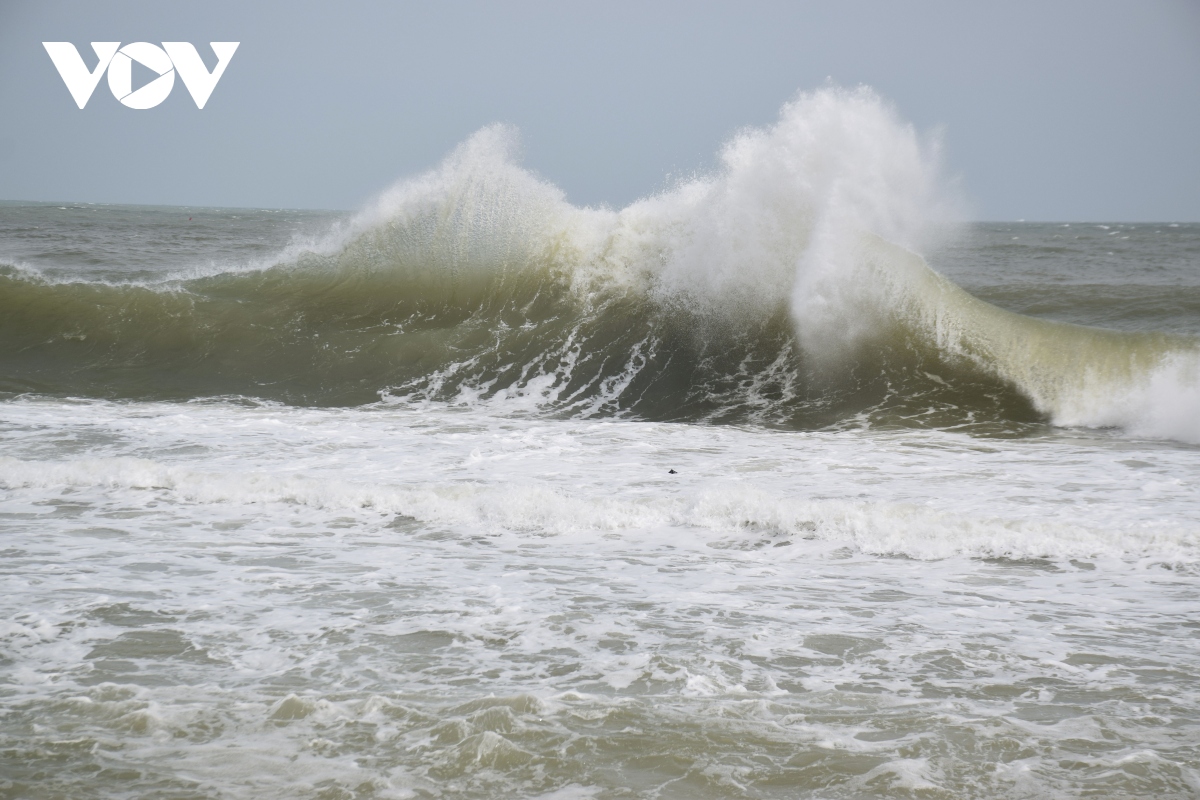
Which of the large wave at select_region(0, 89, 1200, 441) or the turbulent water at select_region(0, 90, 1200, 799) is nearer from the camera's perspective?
the turbulent water at select_region(0, 90, 1200, 799)

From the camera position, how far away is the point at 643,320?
11688mm

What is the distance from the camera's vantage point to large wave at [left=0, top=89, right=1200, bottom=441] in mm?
9594

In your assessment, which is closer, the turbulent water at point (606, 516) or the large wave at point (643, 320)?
the turbulent water at point (606, 516)

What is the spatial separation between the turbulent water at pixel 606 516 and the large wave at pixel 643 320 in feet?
0.20

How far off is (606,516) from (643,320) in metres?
6.28

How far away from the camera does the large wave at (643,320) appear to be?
9.59 m

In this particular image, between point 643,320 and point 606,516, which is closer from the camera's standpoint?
point 606,516

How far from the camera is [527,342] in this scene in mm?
11633

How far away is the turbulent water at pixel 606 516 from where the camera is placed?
2895 mm

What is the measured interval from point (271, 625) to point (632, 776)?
187 cm

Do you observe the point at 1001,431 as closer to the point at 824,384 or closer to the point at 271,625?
the point at 824,384

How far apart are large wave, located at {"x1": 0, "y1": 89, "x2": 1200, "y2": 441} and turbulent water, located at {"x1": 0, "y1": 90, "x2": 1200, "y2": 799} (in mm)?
60

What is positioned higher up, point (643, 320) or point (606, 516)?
point (643, 320)

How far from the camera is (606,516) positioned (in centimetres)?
565
